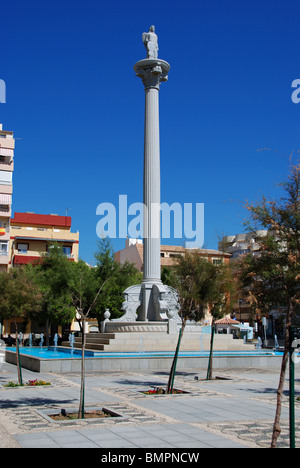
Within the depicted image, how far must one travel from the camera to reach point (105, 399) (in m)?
13.7

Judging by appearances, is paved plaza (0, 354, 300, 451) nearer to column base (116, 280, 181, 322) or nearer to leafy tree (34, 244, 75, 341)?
column base (116, 280, 181, 322)

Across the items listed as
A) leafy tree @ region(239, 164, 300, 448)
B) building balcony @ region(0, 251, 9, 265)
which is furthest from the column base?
building balcony @ region(0, 251, 9, 265)

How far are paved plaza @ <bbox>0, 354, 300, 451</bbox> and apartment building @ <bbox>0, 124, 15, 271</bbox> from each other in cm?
3692

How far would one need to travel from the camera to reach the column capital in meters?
33.3

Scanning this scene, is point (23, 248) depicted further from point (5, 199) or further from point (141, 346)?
point (141, 346)

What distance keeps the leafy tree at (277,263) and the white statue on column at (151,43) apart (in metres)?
27.5

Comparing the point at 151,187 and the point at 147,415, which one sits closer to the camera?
the point at 147,415

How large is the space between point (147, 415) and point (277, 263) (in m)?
4.84

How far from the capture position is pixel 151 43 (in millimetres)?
34469

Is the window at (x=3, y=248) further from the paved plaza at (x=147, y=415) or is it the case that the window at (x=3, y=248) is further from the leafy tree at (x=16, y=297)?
the leafy tree at (x=16, y=297)

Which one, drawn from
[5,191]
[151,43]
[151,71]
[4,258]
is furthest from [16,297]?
[5,191]

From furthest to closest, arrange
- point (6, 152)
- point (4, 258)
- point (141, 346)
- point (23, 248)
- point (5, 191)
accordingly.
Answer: point (23, 248), point (6, 152), point (5, 191), point (4, 258), point (141, 346)
